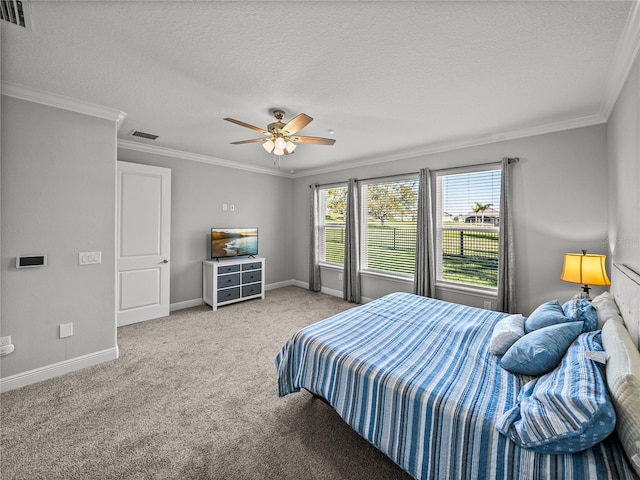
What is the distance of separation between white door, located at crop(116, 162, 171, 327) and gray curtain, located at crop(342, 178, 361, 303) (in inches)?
118

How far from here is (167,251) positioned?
13.7 feet

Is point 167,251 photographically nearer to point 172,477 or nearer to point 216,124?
point 216,124

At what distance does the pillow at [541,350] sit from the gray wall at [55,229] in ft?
11.8

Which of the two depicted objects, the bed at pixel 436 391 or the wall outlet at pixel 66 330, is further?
the wall outlet at pixel 66 330

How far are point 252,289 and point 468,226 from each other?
3.74 metres

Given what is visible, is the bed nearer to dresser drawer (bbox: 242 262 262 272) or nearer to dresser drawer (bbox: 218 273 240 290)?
dresser drawer (bbox: 218 273 240 290)

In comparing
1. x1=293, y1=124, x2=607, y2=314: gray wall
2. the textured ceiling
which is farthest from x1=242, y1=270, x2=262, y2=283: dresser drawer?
x1=293, y1=124, x2=607, y2=314: gray wall

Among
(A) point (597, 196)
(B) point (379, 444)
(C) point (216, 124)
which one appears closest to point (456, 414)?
(B) point (379, 444)

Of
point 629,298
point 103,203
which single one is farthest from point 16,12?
point 629,298

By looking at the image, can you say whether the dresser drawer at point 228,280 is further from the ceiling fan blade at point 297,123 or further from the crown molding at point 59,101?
the ceiling fan blade at point 297,123

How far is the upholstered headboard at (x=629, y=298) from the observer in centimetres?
148

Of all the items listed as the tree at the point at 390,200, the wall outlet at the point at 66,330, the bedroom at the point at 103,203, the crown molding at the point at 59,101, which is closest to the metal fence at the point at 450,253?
the tree at the point at 390,200

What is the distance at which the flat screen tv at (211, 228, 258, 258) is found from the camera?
4785mm

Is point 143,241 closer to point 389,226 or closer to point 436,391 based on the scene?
point 389,226
